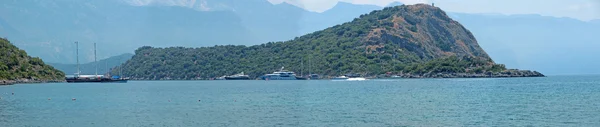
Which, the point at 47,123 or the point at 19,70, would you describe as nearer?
the point at 47,123

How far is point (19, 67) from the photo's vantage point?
6875 inches

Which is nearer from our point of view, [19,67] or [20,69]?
[19,67]

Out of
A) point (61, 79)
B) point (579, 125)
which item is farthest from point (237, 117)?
point (61, 79)

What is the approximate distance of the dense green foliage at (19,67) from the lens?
16688cm

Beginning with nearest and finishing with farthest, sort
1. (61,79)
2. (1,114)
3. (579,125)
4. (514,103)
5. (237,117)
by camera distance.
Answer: (579,125)
(237,117)
(1,114)
(514,103)
(61,79)

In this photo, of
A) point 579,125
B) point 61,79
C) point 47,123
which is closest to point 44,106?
point 47,123

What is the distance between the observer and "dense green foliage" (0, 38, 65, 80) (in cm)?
16688

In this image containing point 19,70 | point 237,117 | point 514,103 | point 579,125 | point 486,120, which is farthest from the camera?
point 19,70

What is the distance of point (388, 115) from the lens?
195ft

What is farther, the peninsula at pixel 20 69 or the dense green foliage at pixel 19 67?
the dense green foliage at pixel 19 67

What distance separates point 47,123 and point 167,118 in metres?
9.39

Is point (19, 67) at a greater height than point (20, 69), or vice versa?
point (19, 67)

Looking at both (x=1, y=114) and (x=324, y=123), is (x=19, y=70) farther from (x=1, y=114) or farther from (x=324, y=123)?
(x=324, y=123)

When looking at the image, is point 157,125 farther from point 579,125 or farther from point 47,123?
point 579,125
